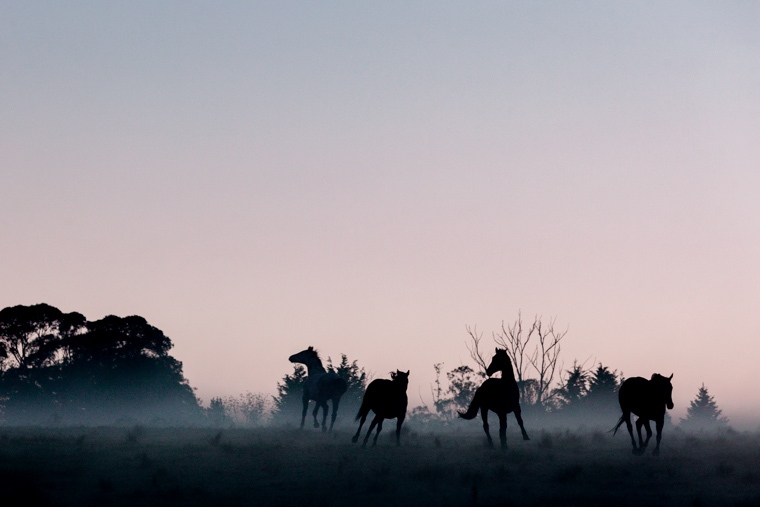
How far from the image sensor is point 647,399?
62.2ft

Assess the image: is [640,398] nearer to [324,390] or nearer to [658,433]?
[658,433]

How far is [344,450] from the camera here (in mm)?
18719

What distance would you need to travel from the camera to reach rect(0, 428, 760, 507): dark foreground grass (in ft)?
41.1

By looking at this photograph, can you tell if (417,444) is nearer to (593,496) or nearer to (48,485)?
(593,496)

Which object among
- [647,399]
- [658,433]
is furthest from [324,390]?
[658,433]

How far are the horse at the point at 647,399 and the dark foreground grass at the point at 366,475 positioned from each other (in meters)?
0.97

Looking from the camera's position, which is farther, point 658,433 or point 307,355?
point 307,355

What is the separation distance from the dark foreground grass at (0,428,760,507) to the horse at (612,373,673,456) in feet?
3.18

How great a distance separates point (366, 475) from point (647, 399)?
28.5ft

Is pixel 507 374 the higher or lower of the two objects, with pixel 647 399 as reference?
higher

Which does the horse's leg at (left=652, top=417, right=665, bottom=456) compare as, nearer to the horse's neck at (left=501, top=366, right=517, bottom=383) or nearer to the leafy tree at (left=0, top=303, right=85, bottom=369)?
the horse's neck at (left=501, top=366, right=517, bottom=383)

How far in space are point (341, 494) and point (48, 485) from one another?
571 cm

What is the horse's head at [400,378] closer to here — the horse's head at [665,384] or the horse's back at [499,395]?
the horse's back at [499,395]

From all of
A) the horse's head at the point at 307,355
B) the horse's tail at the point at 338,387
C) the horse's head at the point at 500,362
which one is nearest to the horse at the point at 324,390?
the horse's tail at the point at 338,387
